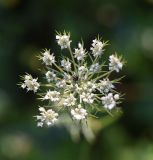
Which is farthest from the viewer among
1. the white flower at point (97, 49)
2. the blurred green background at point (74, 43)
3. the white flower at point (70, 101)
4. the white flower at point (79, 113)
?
the blurred green background at point (74, 43)

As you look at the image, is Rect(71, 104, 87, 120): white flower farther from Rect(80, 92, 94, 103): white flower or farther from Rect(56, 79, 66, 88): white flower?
Rect(56, 79, 66, 88): white flower

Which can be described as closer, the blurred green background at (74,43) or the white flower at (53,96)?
the white flower at (53,96)

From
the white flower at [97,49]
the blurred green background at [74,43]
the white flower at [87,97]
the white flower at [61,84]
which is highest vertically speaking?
the blurred green background at [74,43]

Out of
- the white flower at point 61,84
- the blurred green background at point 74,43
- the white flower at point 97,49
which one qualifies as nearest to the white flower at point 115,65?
the white flower at point 97,49

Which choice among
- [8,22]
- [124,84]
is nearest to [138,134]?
[124,84]

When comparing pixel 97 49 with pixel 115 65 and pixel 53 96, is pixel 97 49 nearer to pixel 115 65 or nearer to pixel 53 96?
pixel 115 65

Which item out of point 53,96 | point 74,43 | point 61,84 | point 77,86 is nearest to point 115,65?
point 77,86

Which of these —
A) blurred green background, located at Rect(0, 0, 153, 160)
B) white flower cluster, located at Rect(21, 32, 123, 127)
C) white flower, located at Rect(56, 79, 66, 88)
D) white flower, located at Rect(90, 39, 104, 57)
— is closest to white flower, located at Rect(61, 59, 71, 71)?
white flower cluster, located at Rect(21, 32, 123, 127)

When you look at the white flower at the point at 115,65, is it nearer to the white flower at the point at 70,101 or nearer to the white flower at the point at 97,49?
the white flower at the point at 97,49
